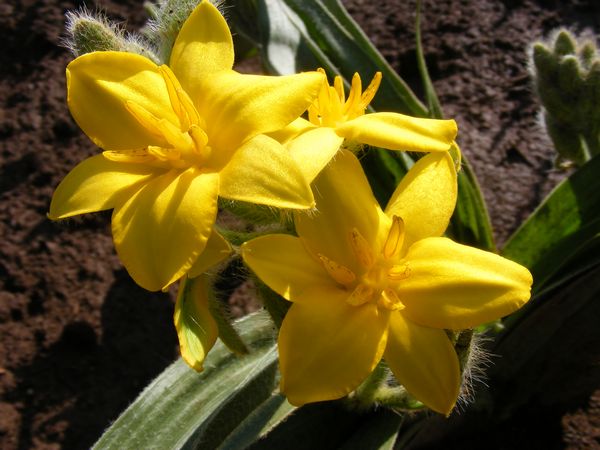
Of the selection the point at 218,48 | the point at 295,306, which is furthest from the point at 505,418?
the point at 218,48

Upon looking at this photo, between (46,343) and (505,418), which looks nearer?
(505,418)

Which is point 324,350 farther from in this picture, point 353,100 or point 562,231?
point 562,231

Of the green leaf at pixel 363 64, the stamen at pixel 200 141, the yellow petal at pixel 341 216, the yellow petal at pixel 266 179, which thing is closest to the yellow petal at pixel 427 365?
the yellow petal at pixel 341 216

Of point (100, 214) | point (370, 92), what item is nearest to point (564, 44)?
point (370, 92)

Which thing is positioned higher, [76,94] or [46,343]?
[76,94]

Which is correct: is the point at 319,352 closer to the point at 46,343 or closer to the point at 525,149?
the point at 46,343

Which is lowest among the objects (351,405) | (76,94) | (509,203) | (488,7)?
(509,203)
